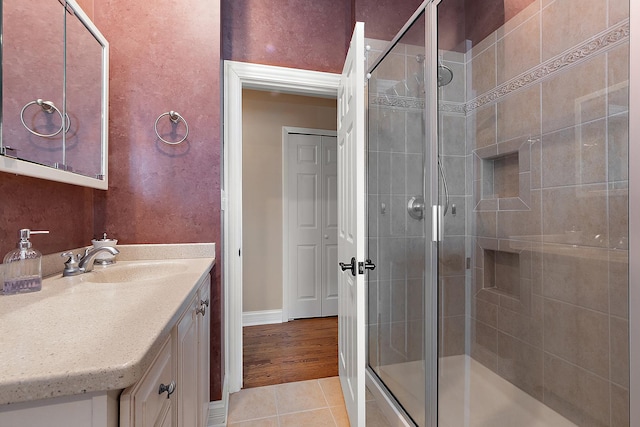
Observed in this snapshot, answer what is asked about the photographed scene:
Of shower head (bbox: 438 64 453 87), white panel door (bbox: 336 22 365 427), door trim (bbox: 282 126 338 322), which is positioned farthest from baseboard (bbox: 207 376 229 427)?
shower head (bbox: 438 64 453 87)

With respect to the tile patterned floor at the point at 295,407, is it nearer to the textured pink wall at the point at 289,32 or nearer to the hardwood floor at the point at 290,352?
the hardwood floor at the point at 290,352

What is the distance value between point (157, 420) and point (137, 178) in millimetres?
1283

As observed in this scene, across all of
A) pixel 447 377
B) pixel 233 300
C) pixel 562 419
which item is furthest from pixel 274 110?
pixel 562 419

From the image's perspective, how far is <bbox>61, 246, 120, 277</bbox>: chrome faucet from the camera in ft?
3.92

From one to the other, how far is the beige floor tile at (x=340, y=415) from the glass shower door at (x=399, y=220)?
0.30 metres

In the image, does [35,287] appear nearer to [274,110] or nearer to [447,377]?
[447,377]

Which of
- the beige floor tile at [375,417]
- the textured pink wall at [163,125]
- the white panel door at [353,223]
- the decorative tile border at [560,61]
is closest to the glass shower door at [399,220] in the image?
the beige floor tile at [375,417]

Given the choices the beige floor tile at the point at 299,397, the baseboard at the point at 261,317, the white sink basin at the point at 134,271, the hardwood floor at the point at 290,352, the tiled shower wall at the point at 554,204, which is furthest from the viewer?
the baseboard at the point at 261,317

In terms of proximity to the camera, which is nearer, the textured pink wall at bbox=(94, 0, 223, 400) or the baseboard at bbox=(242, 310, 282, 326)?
the textured pink wall at bbox=(94, 0, 223, 400)

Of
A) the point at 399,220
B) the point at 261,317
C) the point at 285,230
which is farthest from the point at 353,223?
the point at 261,317

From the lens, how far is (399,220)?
1.84 m

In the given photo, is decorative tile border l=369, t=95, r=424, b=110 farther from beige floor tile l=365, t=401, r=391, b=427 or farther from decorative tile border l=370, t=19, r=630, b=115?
beige floor tile l=365, t=401, r=391, b=427

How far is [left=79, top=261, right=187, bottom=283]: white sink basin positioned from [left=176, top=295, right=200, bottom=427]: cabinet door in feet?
0.92

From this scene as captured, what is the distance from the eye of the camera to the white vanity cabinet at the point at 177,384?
1.77ft
